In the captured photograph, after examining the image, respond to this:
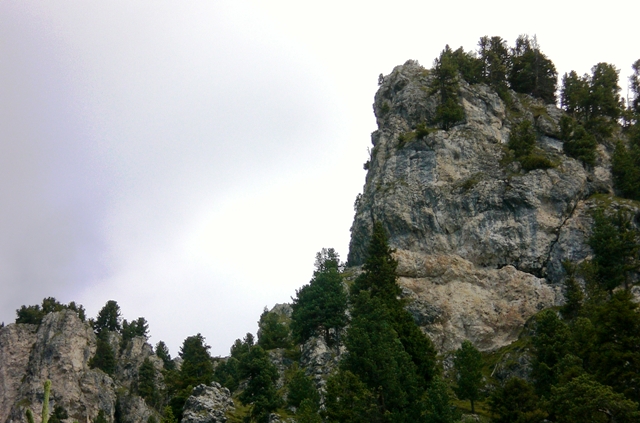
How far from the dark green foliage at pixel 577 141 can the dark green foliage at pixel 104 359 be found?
107087 millimetres

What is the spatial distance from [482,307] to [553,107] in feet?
178

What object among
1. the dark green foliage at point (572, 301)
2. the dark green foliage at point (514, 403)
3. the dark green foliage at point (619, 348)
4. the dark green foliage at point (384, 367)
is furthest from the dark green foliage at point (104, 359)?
the dark green foliage at point (619, 348)

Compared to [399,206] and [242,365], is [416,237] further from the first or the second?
[242,365]

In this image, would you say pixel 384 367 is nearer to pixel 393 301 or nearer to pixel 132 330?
pixel 393 301

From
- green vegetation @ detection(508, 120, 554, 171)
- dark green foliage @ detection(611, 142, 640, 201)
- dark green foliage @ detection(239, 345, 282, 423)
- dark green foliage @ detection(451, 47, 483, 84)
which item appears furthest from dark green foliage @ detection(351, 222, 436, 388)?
dark green foliage @ detection(451, 47, 483, 84)

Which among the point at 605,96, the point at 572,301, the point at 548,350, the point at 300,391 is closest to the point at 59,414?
the point at 300,391

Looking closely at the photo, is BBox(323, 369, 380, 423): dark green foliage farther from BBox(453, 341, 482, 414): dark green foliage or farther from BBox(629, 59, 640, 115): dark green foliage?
BBox(629, 59, 640, 115): dark green foliage

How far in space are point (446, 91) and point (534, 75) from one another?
25275 millimetres

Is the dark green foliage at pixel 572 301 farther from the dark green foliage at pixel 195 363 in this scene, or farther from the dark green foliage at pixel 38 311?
the dark green foliage at pixel 38 311

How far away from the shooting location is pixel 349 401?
5916 centimetres

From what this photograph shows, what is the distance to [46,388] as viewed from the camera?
12953mm

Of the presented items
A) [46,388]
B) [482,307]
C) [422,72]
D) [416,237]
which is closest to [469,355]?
[482,307]

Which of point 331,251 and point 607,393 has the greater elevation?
point 331,251

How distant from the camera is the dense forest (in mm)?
50156
